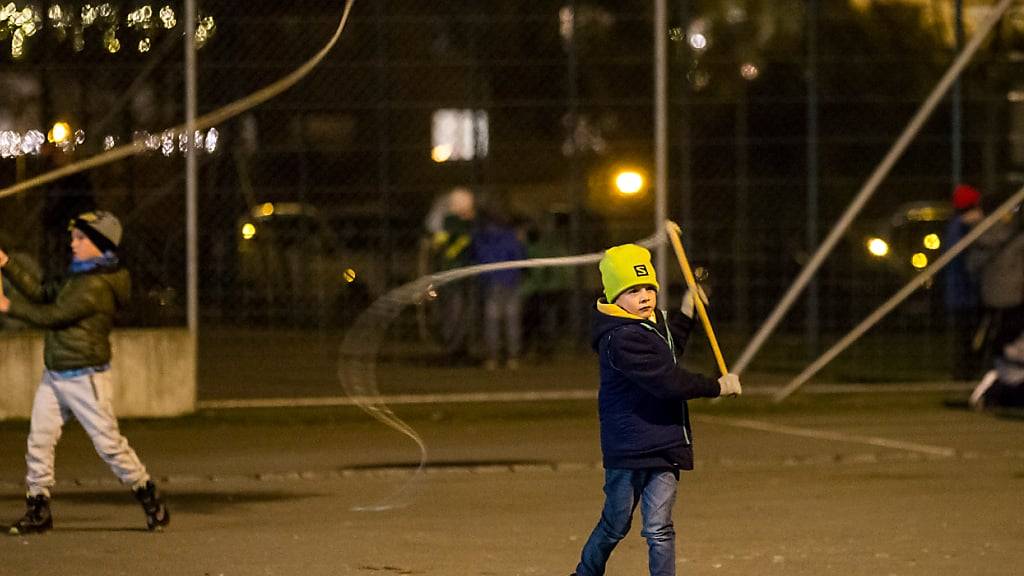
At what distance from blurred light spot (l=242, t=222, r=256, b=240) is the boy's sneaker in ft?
20.0

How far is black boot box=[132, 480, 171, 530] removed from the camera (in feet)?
32.4

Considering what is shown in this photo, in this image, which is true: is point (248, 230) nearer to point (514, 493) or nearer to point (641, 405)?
point (514, 493)

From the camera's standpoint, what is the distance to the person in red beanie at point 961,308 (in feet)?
54.2

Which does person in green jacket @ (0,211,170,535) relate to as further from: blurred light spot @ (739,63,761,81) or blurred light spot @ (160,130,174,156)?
blurred light spot @ (739,63,761,81)

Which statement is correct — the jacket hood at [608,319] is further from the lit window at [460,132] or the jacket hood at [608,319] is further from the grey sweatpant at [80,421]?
the lit window at [460,132]

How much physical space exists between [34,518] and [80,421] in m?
0.53

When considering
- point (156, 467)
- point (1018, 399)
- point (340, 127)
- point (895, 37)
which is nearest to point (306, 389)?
point (340, 127)

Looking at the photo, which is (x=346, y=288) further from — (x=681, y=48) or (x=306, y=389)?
(x=681, y=48)

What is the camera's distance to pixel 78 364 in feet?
32.1

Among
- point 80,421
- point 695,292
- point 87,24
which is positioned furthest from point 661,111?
point 695,292

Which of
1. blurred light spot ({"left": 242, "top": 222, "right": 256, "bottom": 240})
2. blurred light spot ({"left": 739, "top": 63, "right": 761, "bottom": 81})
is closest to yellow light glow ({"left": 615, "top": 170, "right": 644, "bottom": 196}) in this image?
blurred light spot ({"left": 739, "top": 63, "right": 761, "bottom": 81})

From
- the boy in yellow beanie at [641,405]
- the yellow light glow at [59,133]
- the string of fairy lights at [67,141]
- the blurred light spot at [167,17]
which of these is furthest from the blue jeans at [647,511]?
the yellow light glow at [59,133]

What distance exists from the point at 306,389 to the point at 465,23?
319 cm

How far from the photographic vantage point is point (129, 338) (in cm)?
1488
